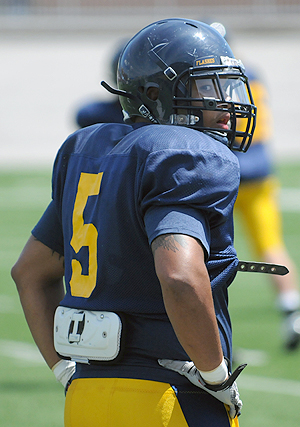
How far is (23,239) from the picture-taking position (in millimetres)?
8508

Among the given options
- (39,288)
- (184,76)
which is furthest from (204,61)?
(39,288)

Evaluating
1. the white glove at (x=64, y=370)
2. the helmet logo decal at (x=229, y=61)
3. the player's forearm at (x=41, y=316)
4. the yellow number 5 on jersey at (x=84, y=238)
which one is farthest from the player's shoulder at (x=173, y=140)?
the white glove at (x=64, y=370)

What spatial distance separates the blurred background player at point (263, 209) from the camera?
4668 millimetres

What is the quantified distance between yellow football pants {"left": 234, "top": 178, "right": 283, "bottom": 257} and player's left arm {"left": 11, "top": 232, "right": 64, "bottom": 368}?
9.28ft

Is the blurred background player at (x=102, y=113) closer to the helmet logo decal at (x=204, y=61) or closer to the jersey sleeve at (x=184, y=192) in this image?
the helmet logo decal at (x=204, y=61)

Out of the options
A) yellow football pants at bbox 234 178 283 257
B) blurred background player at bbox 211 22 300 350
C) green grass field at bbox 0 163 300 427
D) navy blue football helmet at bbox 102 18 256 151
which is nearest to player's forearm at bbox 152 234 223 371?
navy blue football helmet at bbox 102 18 256 151

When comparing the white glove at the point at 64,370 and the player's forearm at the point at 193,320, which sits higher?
the player's forearm at the point at 193,320

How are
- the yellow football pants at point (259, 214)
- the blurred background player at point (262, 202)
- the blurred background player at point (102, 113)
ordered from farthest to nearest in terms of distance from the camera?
the yellow football pants at point (259, 214), the blurred background player at point (262, 202), the blurred background player at point (102, 113)

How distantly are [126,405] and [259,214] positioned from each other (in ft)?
10.7

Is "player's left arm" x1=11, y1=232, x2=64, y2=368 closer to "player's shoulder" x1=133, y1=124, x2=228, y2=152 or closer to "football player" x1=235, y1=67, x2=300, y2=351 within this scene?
"player's shoulder" x1=133, y1=124, x2=228, y2=152

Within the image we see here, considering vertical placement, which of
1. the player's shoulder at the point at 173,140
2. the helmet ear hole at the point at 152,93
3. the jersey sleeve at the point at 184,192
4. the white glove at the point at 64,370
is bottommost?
the white glove at the point at 64,370

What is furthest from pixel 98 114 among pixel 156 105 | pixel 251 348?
pixel 156 105

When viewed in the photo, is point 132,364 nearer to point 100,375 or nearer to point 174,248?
point 100,375

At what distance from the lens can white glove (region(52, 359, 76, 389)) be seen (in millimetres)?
2133
